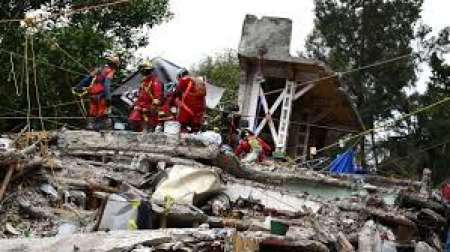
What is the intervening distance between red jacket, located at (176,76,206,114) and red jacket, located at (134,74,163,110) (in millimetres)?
264

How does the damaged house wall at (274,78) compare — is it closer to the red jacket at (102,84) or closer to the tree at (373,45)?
the red jacket at (102,84)

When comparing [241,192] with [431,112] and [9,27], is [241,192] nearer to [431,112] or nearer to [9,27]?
[9,27]

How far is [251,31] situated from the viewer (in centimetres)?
1562

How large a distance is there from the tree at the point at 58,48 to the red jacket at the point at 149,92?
328 centimetres

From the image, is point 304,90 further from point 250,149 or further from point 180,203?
point 180,203

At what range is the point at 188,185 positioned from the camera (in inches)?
308

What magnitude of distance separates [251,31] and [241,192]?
7269 mm

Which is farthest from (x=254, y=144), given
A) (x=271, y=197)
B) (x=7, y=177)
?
(x=7, y=177)

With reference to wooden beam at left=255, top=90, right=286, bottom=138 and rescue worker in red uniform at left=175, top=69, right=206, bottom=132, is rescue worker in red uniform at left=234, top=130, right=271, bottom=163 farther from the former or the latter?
wooden beam at left=255, top=90, right=286, bottom=138

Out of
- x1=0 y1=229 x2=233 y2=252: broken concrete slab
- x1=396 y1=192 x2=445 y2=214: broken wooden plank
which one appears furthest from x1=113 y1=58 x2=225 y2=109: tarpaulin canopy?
x1=0 y1=229 x2=233 y2=252: broken concrete slab

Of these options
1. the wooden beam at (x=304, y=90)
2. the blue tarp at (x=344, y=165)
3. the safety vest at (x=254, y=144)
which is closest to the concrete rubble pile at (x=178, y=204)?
the safety vest at (x=254, y=144)

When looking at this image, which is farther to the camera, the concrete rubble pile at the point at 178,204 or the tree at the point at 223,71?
the tree at the point at 223,71

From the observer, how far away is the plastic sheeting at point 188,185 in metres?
7.60

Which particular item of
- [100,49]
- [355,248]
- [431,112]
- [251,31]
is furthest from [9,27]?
[431,112]
